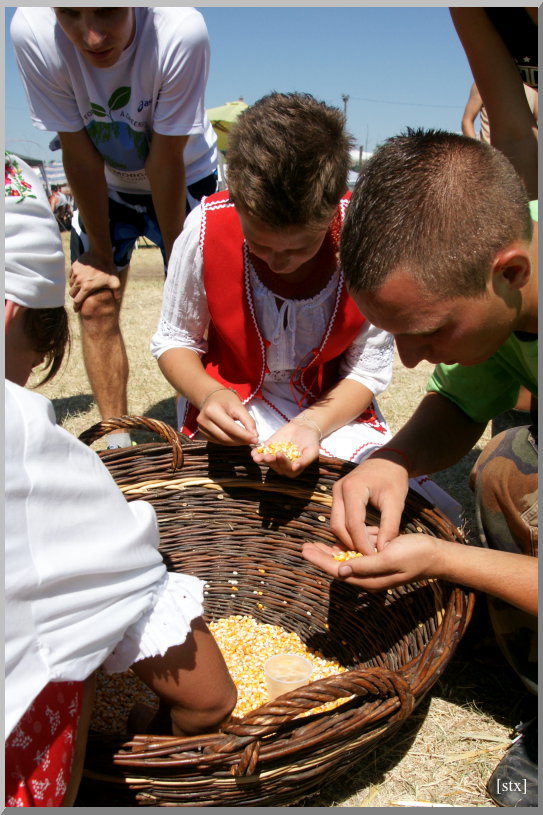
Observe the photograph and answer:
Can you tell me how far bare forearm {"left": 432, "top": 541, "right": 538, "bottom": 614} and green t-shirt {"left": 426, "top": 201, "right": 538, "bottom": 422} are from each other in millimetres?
556

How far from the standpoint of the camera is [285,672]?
1811mm

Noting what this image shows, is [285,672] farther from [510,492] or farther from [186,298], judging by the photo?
[186,298]

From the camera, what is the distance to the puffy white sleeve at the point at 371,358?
2.34 metres

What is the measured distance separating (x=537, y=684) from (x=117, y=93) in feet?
8.91

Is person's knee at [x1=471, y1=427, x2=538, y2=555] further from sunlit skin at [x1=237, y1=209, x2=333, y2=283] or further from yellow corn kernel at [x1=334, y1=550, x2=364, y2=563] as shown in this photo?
sunlit skin at [x1=237, y1=209, x2=333, y2=283]

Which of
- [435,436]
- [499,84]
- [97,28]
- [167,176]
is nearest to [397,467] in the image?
[435,436]

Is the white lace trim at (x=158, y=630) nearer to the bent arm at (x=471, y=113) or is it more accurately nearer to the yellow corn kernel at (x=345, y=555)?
the yellow corn kernel at (x=345, y=555)

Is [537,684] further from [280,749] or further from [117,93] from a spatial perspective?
[117,93]

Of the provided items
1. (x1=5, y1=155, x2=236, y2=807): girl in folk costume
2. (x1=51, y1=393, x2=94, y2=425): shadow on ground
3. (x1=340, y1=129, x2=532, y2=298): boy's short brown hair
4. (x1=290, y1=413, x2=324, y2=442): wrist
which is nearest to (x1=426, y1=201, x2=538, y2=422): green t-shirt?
(x1=290, y1=413, x2=324, y2=442): wrist

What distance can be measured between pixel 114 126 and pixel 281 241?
1.58 metres

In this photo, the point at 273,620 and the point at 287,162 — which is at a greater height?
the point at 287,162

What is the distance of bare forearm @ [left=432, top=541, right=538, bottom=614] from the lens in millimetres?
1415

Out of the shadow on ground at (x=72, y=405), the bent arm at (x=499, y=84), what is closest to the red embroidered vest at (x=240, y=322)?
the bent arm at (x=499, y=84)

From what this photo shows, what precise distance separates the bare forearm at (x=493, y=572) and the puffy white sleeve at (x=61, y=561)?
64 centimetres
